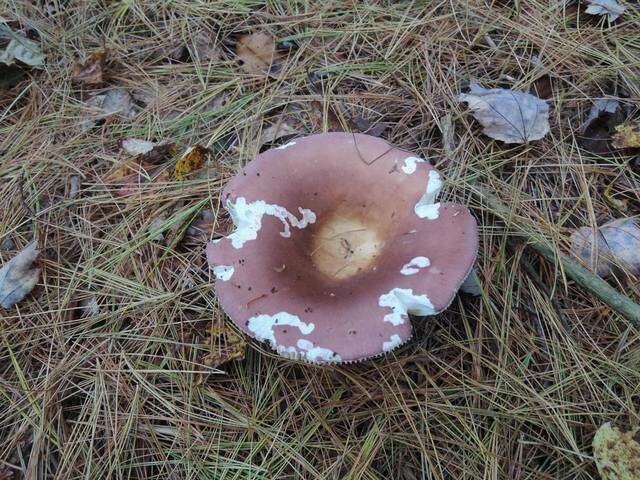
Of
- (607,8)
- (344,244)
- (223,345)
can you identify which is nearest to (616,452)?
(344,244)

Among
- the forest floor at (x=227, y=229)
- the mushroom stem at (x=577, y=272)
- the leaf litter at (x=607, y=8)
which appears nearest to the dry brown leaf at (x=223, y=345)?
the forest floor at (x=227, y=229)

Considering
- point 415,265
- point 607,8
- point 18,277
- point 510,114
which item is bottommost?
point 18,277

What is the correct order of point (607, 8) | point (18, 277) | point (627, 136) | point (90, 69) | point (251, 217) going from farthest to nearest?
point (90, 69), point (607, 8), point (627, 136), point (18, 277), point (251, 217)

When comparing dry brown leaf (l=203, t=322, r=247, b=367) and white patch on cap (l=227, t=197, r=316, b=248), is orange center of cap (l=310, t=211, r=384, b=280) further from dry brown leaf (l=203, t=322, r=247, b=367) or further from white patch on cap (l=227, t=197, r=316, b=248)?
dry brown leaf (l=203, t=322, r=247, b=367)

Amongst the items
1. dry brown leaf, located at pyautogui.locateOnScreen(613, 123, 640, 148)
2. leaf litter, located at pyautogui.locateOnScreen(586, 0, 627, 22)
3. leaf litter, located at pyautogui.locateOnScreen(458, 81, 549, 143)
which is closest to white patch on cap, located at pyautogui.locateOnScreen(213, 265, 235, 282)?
leaf litter, located at pyautogui.locateOnScreen(458, 81, 549, 143)

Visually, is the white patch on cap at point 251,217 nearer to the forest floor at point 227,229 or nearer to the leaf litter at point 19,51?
the forest floor at point 227,229

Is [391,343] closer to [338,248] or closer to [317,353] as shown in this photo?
[317,353]
